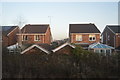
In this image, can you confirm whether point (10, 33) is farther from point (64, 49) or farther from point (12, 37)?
point (64, 49)

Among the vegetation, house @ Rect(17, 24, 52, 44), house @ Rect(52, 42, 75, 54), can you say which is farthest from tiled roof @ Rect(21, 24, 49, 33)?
the vegetation

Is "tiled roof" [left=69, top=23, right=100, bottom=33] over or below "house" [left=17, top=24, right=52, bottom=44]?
over

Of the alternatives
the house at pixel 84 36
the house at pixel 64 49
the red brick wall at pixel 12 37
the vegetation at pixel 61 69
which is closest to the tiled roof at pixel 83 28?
the house at pixel 84 36

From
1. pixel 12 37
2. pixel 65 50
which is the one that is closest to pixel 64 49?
pixel 65 50

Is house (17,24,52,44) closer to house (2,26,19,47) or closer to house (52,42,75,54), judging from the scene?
house (2,26,19,47)

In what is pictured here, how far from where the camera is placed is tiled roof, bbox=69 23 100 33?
52.9 ft

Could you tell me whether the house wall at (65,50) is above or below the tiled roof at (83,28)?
below

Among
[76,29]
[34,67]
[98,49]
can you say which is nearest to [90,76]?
[34,67]

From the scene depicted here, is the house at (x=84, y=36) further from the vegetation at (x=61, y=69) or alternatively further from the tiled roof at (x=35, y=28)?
the vegetation at (x=61, y=69)

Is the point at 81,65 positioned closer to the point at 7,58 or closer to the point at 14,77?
the point at 14,77

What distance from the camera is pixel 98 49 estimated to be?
45.2 feet

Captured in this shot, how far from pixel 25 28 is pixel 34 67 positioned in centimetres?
1080

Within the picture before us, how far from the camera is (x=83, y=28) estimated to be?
1681 cm

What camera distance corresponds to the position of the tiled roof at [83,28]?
1612cm
